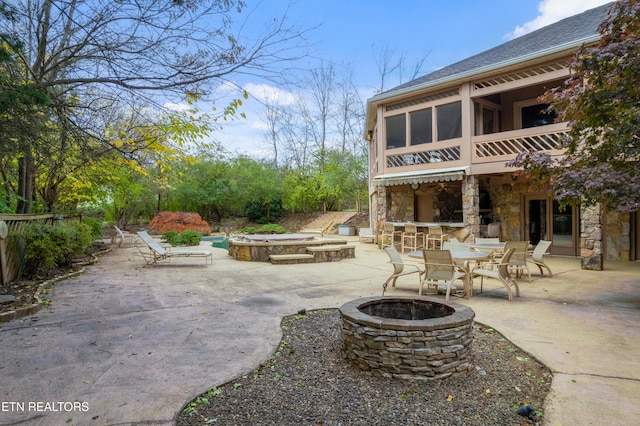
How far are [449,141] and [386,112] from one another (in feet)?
9.00

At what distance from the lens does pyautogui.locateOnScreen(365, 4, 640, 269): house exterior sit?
32.3 ft

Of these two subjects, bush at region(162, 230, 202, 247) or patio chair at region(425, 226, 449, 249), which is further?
bush at region(162, 230, 202, 247)

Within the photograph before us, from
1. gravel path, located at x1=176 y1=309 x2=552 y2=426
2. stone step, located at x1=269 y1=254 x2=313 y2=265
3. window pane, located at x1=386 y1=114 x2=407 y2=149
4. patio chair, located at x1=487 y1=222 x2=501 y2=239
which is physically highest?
window pane, located at x1=386 y1=114 x2=407 y2=149

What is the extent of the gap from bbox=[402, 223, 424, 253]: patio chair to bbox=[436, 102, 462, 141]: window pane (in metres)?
3.18

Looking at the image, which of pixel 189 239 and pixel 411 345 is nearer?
pixel 411 345

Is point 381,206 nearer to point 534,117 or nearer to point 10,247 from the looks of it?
point 534,117

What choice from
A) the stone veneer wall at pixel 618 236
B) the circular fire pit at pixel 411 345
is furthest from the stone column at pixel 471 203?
the circular fire pit at pixel 411 345

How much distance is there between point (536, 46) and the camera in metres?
10.2

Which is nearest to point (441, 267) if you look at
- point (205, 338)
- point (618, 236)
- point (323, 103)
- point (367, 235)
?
point (205, 338)

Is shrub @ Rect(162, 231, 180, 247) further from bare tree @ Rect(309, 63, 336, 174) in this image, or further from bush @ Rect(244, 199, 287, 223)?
bare tree @ Rect(309, 63, 336, 174)

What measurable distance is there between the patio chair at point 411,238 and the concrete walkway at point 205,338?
16.0 feet

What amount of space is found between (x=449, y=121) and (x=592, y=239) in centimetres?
541

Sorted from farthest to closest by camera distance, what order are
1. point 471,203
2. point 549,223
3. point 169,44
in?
1. point 549,223
2. point 471,203
3. point 169,44

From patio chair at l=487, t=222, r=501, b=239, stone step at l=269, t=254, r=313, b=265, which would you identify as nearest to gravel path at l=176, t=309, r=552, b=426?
stone step at l=269, t=254, r=313, b=265
